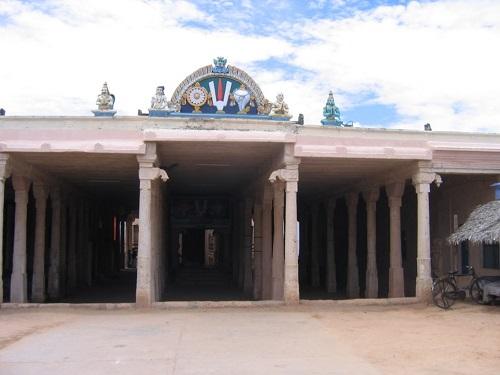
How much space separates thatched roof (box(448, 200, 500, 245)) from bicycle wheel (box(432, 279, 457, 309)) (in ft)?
3.70

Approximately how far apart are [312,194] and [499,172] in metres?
10.7

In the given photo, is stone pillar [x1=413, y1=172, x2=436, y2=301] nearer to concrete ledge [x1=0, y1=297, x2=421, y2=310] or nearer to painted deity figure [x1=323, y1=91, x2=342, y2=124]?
concrete ledge [x1=0, y1=297, x2=421, y2=310]

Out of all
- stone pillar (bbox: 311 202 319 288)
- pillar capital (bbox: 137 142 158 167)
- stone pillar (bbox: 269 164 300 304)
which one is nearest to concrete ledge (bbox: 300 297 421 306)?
stone pillar (bbox: 269 164 300 304)

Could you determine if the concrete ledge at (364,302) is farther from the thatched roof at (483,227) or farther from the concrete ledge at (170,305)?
the thatched roof at (483,227)

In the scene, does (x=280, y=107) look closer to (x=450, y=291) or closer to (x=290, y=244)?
(x=290, y=244)

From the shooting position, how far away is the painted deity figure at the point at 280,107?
18578mm

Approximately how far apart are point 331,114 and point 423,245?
231 inches

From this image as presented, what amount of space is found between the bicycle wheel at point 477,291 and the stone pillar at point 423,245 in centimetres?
98

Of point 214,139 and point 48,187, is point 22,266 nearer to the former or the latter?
point 48,187

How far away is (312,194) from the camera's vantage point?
86.8ft

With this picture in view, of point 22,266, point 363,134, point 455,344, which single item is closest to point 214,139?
point 363,134

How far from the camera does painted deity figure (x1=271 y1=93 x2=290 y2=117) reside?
61.0 ft

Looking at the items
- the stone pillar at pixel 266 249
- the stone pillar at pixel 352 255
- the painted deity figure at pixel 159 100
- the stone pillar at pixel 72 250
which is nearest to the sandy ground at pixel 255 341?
the stone pillar at pixel 266 249

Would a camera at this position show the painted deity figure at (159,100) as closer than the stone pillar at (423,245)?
No
